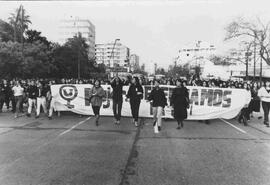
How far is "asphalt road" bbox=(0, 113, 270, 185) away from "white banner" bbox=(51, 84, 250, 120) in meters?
2.02

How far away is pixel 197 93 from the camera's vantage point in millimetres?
13297

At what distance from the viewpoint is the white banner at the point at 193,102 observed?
42.3 feet

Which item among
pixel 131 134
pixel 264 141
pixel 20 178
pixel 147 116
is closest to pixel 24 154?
pixel 20 178

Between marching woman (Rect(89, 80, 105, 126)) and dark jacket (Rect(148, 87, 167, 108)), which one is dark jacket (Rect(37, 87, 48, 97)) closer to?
marching woman (Rect(89, 80, 105, 126))

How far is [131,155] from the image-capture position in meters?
6.72

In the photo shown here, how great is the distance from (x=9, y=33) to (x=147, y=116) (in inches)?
2184

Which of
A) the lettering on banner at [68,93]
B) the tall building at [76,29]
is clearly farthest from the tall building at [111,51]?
the lettering on banner at [68,93]

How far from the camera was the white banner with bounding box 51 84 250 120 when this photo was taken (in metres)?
12.9

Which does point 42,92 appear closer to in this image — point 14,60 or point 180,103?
point 180,103

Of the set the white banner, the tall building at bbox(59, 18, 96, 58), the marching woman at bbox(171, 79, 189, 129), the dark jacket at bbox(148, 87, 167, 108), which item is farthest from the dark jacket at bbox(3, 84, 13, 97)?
the tall building at bbox(59, 18, 96, 58)

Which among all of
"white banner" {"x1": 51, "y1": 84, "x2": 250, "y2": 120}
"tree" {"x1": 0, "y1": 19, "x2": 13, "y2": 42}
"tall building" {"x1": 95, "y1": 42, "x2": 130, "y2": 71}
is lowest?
"white banner" {"x1": 51, "y1": 84, "x2": 250, "y2": 120}

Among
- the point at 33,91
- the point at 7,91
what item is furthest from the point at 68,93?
the point at 7,91

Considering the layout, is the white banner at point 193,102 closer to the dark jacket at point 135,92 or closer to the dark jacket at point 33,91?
the dark jacket at point 33,91

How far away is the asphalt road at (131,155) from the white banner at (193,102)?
2.02 meters
